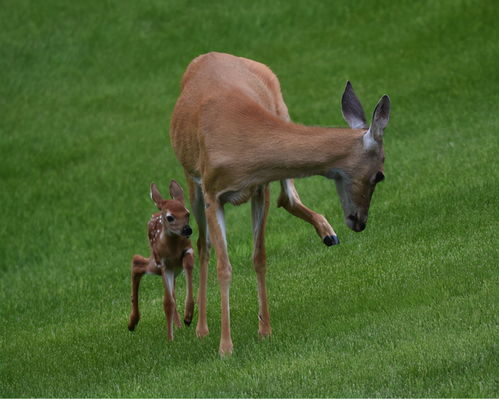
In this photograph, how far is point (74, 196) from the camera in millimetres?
18750

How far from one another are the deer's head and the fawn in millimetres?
1782

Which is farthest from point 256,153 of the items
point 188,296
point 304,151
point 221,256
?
point 188,296

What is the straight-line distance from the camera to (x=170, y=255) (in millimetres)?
10477

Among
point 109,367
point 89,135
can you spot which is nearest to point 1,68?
point 89,135

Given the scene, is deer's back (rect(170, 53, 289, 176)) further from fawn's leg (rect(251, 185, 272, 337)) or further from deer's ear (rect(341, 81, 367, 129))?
deer's ear (rect(341, 81, 367, 129))

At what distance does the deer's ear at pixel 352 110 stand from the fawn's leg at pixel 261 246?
94cm

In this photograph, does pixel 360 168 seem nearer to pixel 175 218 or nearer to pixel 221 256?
pixel 221 256

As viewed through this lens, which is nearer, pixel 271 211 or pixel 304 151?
pixel 304 151

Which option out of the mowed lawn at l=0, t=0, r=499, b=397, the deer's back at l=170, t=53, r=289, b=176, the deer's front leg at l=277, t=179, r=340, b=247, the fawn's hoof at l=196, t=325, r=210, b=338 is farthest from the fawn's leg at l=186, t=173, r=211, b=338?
the deer's front leg at l=277, t=179, r=340, b=247

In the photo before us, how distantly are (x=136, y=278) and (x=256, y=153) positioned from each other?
258 centimetres

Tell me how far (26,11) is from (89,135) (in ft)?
23.7

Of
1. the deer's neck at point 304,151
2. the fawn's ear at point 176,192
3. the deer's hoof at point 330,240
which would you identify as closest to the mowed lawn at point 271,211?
the deer's hoof at point 330,240

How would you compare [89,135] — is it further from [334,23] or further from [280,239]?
[280,239]

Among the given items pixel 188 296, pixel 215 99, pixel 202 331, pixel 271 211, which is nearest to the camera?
pixel 215 99
